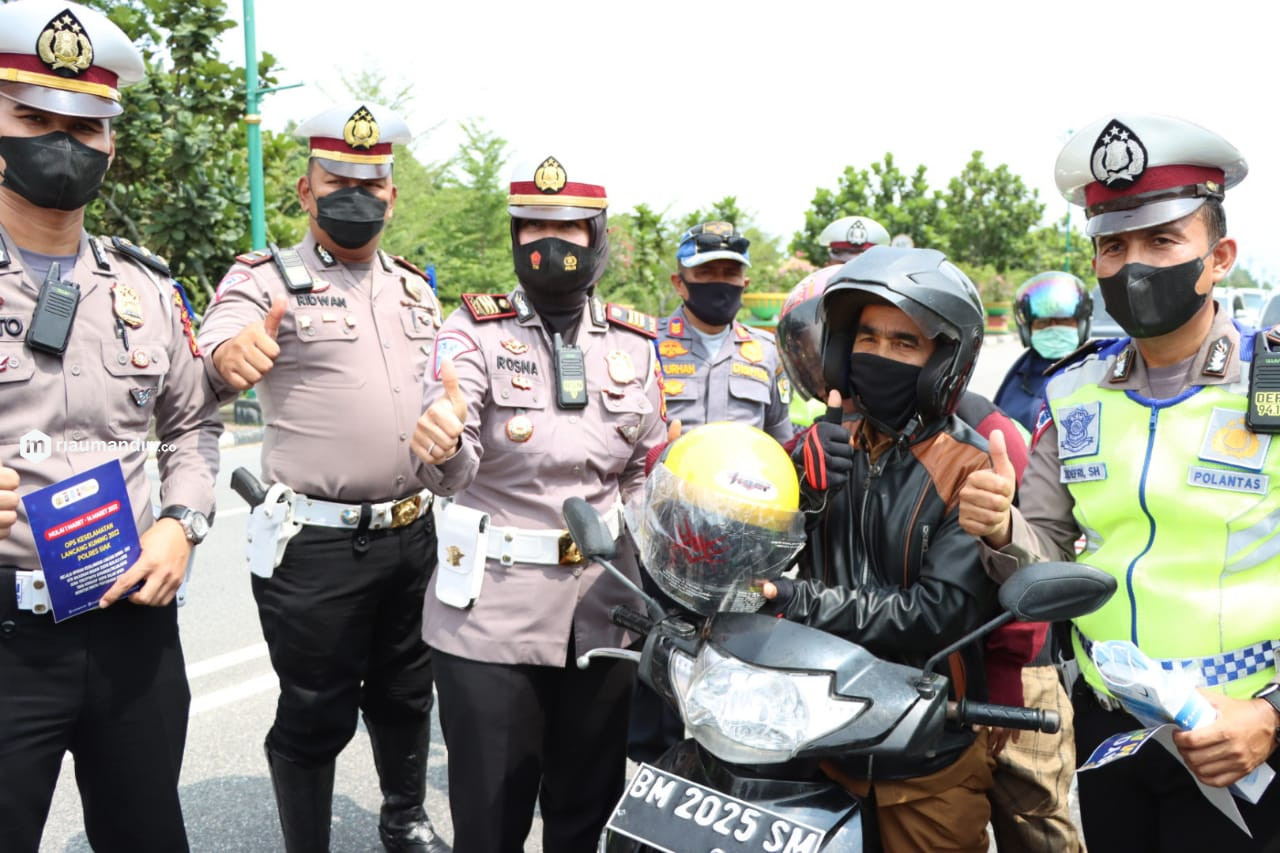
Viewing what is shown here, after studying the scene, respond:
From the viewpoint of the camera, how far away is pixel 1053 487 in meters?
2.31

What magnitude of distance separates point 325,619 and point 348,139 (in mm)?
1540

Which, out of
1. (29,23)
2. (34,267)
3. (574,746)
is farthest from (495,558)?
(29,23)

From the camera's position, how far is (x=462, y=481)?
2605 millimetres

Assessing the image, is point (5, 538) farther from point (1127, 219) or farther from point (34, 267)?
point (1127, 219)

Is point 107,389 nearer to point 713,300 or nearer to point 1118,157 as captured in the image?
point 1118,157

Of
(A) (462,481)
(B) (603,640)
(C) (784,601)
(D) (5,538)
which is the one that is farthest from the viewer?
(B) (603,640)

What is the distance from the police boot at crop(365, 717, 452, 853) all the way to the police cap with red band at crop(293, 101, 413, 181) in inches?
74.2

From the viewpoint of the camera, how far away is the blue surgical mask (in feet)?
15.6

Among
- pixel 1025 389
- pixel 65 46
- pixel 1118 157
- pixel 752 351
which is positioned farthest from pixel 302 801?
pixel 1025 389

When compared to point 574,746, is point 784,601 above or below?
above

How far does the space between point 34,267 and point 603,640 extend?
64.3 inches

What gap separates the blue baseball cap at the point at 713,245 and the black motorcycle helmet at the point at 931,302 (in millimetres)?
2381

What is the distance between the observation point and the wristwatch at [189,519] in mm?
2602

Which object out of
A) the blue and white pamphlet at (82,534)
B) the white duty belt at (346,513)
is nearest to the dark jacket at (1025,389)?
the white duty belt at (346,513)
